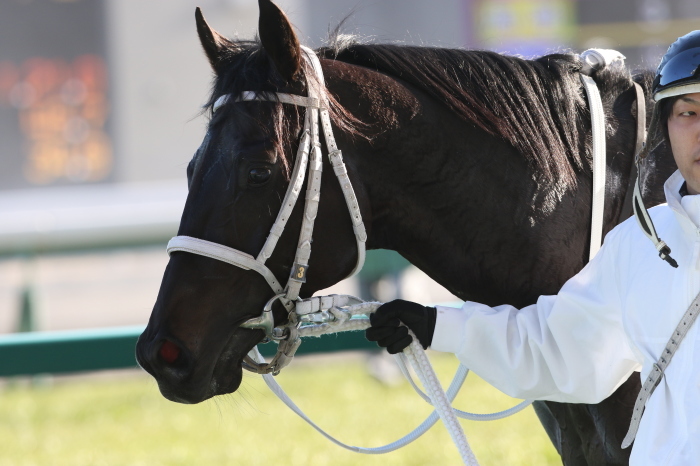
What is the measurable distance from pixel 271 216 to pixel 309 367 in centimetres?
495

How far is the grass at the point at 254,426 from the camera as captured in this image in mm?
4492

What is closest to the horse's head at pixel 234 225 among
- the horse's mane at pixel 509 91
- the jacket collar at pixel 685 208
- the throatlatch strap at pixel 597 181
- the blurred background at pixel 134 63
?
the horse's mane at pixel 509 91

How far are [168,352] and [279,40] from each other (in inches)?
29.9

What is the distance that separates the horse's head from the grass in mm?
2192

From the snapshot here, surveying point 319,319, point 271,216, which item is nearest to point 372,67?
point 271,216

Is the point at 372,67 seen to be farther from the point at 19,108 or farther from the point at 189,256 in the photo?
the point at 19,108

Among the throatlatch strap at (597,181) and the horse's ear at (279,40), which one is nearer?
the horse's ear at (279,40)

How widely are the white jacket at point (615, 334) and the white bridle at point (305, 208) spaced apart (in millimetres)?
357

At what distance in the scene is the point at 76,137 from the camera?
13133mm

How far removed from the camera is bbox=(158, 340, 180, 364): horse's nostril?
195 centimetres

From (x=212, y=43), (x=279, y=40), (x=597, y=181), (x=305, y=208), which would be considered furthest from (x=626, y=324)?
(x=212, y=43)

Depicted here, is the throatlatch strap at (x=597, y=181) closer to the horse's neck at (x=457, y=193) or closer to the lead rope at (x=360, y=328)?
the horse's neck at (x=457, y=193)

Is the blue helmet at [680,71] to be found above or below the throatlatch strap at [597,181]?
above

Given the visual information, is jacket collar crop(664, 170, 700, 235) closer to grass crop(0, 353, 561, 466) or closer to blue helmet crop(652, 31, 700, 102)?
blue helmet crop(652, 31, 700, 102)
